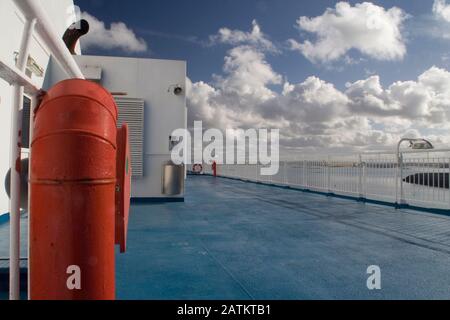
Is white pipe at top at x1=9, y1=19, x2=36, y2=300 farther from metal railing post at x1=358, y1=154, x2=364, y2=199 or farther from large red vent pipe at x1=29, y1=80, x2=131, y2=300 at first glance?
metal railing post at x1=358, y1=154, x2=364, y2=199

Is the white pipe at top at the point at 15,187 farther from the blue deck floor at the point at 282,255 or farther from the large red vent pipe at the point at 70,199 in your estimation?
the blue deck floor at the point at 282,255

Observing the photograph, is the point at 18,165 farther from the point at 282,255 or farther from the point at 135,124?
the point at 135,124

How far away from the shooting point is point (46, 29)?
180cm

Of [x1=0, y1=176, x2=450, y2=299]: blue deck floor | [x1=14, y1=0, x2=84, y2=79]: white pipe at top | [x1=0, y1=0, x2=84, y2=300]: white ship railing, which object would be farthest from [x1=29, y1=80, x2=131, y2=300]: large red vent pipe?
[x1=0, y1=176, x2=450, y2=299]: blue deck floor

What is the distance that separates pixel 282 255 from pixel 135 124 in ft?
21.3

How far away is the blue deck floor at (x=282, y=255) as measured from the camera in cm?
272

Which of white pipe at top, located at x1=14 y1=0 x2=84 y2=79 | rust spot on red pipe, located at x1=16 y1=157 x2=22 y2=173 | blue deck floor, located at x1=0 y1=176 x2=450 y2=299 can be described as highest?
white pipe at top, located at x1=14 y1=0 x2=84 y2=79

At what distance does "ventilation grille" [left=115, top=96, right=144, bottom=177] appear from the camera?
8.84 meters

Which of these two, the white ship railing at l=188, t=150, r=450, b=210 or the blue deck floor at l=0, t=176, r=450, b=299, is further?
the white ship railing at l=188, t=150, r=450, b=210

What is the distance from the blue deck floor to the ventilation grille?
243 cm

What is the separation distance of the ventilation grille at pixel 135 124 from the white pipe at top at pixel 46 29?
21.8ft
